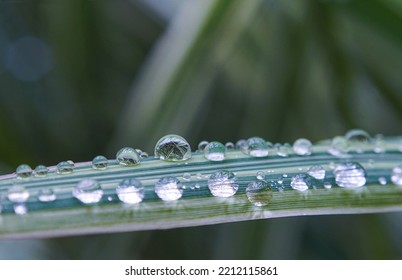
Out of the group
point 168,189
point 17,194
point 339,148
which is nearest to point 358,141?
point 339,148

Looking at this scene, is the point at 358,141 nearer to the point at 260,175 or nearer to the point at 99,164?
the point at 260,175

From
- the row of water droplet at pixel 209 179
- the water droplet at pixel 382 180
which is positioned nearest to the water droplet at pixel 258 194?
the row of water droplet at pixel 209 179

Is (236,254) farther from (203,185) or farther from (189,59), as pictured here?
(203,185)

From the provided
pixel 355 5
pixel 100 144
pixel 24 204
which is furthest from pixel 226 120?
pixel 24 204

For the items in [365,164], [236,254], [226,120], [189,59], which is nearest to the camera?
[365,164]

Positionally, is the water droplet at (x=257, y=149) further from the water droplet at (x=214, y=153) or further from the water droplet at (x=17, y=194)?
the water droplet at (x=17, y=194)

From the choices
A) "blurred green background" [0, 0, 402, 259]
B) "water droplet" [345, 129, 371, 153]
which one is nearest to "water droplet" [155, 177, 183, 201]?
"water droplet" [345, 129, 371, 153]

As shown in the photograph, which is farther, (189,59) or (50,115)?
(50,115)
